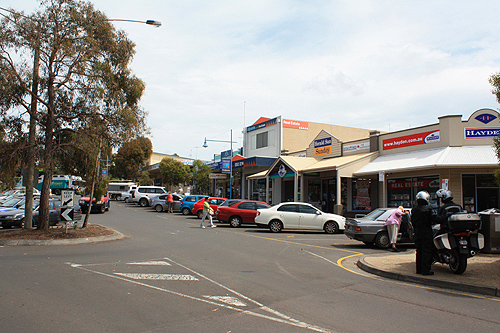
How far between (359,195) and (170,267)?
1926 centimetres

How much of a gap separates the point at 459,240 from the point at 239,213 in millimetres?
13238

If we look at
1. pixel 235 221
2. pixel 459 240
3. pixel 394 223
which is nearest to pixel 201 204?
pixel 235 221

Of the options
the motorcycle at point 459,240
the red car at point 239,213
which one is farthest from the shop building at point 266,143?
the motorcycle at point 459,240

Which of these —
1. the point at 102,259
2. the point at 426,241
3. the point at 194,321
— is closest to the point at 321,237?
the point at 426,241

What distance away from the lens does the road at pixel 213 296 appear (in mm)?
5184

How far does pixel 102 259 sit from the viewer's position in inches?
398

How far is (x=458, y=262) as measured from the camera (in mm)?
8203

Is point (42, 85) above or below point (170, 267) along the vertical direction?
above

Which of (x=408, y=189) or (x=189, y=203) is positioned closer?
(x=408, y=189)

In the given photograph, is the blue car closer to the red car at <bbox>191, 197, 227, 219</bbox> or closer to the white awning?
the red car at <bbox>191, 197, 227, 219</bbox>

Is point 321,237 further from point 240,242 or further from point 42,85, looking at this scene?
point 42,85

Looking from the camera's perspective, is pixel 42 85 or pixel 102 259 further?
pixel 42 85

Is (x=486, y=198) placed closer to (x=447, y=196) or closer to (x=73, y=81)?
(x=447, y=196)

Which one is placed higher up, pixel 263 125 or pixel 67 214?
pixel 263 125
